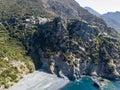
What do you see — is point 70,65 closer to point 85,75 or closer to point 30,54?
point 85,75

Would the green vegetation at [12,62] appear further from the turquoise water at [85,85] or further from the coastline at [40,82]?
the turquoise water at [85,85]

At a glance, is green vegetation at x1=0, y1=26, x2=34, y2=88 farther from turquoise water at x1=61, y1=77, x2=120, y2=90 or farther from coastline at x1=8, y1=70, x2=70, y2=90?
turquoise water at x1=61, y1=77, x2=120, y2=90

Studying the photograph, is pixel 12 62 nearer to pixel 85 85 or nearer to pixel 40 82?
pixel 40 82

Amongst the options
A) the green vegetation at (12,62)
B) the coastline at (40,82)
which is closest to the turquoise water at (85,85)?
the coastline at (40,82)

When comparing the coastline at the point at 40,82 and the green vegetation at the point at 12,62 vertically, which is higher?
the green vegetation at the point at 12,62

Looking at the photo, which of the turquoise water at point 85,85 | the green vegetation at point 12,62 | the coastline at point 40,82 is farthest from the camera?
the turquoise water at point 85,85

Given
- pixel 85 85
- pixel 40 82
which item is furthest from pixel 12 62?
pixel 85 85

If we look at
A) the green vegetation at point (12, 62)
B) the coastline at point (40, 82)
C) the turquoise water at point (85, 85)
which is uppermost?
the green vegetation at point (12, 62)
